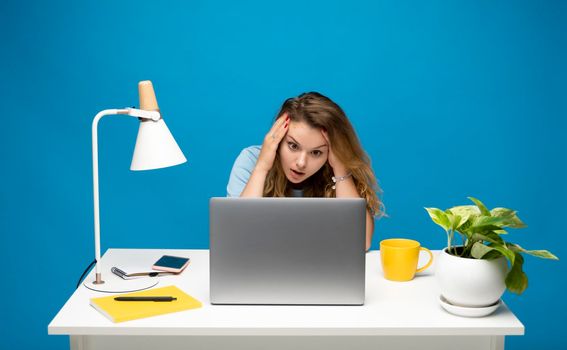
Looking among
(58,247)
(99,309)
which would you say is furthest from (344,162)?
(58,247)

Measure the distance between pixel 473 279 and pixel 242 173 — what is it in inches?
49.9

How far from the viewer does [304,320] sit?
167 cm

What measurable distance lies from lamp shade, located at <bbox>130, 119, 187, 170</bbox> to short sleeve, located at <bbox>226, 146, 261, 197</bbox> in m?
0.83

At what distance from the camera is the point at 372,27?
357 centimetres

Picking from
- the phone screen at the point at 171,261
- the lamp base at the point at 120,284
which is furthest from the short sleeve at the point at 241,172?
the lamp base at the point at 120,284

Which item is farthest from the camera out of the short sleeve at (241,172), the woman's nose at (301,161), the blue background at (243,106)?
the blue background at (243,106)

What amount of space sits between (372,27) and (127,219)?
1613 millimetres

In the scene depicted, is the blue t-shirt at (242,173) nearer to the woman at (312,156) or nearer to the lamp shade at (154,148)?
the woman at (312,156)

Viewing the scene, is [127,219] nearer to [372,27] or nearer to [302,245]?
[372,27]

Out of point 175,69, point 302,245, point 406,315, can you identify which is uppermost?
point 175,69

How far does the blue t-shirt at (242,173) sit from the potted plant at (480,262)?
1.12 metres

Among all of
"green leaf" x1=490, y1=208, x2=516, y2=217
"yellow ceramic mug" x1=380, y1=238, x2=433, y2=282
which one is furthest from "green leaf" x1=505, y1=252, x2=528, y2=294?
"yellow ceramic mug" x1=380, y1=238, x2=433, y2=282

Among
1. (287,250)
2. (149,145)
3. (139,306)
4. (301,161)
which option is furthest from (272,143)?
(139,306)

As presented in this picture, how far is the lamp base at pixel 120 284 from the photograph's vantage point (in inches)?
74.5
